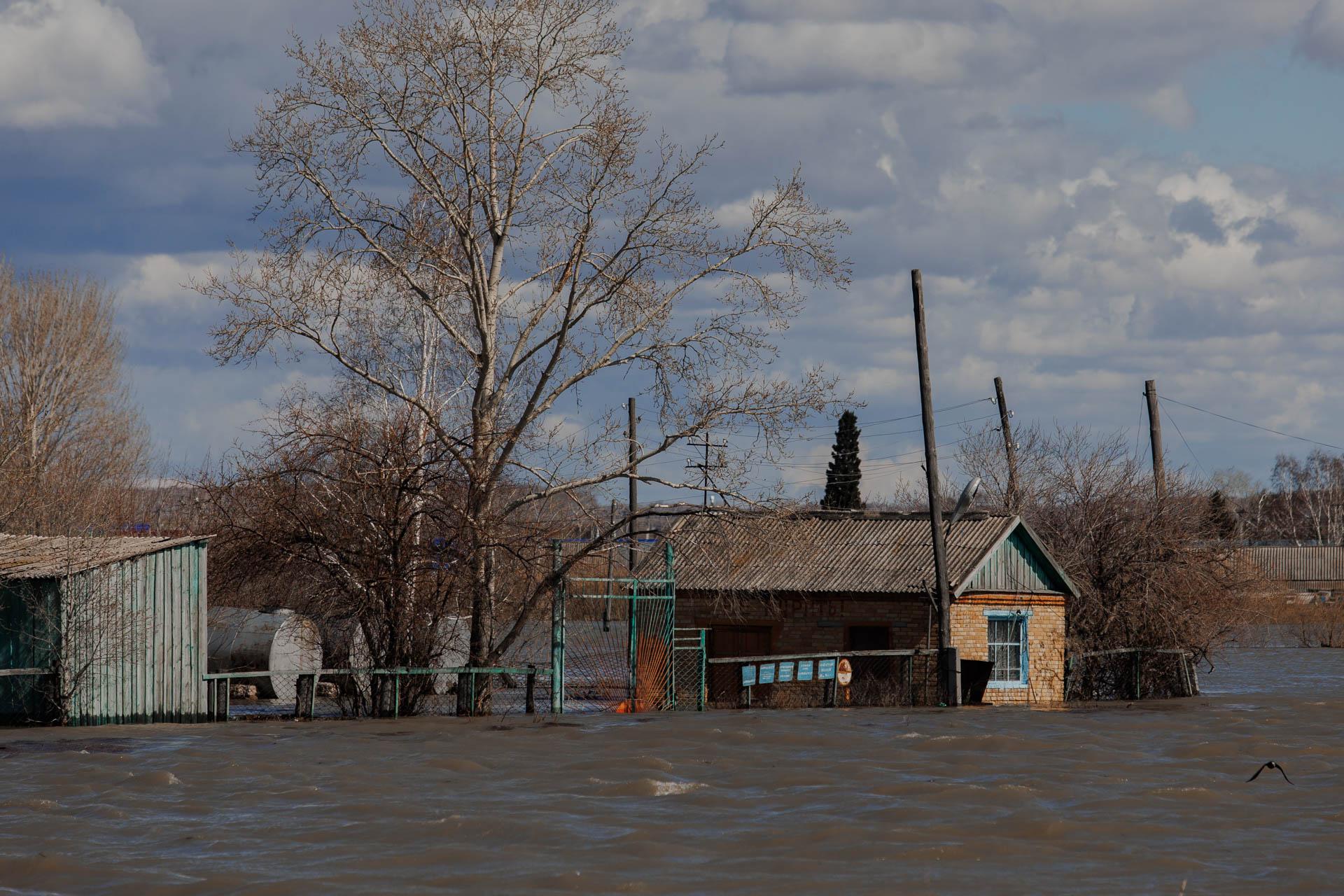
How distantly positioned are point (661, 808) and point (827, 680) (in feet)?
46.0

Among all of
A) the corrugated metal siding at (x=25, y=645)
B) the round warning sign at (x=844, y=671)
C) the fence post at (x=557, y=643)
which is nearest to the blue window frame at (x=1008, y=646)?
the round warning sign at (x=844, y=671)

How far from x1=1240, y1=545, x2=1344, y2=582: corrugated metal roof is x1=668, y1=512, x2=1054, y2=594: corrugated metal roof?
177 feet

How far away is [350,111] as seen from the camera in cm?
2466

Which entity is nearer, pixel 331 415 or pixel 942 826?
pixel 942 826

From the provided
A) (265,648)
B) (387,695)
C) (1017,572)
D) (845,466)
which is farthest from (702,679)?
(845,466)

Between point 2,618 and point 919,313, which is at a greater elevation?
point 919,313

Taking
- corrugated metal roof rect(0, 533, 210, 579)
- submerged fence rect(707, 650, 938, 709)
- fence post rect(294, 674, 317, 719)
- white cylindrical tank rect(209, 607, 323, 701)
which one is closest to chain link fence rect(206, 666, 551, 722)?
fence post rect(294, 674, 317, 719)

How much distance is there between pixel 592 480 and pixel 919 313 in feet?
24.5

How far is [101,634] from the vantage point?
19.8 meters

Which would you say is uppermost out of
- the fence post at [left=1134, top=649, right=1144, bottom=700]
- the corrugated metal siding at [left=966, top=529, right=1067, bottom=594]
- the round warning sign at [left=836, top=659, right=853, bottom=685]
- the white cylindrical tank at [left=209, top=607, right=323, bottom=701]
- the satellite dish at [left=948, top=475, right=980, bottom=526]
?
the satellite dish at [left=948, top=475, right=980, bottom=526]

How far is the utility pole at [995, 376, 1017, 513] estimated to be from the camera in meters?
38.8

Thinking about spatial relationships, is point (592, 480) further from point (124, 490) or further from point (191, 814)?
point (124, 490)

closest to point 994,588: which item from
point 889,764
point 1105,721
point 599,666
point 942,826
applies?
point 1105,721

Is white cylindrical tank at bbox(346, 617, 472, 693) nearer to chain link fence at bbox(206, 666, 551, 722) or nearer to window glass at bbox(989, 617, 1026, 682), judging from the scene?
chain link fence at bbox(206, 666, 551, 722)
